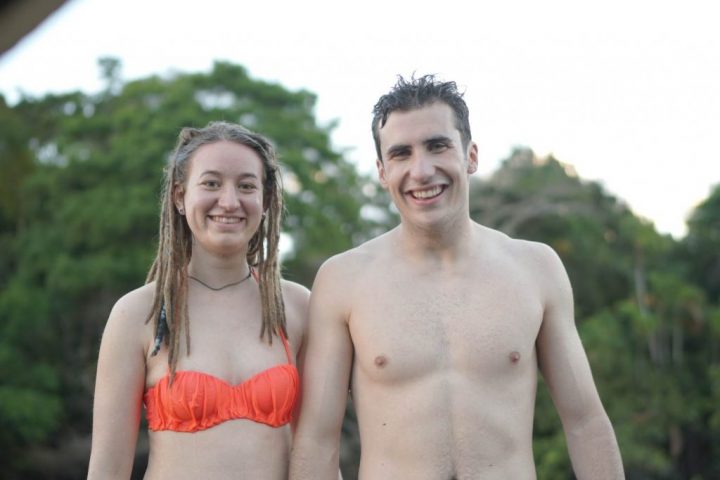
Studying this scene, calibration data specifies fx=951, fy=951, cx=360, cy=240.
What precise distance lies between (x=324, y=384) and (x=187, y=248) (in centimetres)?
72

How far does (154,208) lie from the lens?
59.6 ft

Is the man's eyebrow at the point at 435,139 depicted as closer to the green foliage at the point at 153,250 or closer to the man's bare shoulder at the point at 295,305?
the man's bare shoulder at the point at 295,305

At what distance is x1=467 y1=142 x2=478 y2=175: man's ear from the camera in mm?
3426

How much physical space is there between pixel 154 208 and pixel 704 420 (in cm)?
1450

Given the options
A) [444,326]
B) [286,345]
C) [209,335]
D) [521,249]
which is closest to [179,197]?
[209,335]

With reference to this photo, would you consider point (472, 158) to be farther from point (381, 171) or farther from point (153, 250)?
point (153, 250)

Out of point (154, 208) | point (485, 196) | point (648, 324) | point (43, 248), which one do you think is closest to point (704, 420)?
point (648, 324)

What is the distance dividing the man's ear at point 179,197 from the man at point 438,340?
56 centimetres

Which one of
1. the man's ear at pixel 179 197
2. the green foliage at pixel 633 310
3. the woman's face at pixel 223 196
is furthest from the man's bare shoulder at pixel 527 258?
the green foliage at pixel 633 310

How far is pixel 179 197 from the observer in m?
3.44

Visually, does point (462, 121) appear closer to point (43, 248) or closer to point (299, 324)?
point (299, 324)

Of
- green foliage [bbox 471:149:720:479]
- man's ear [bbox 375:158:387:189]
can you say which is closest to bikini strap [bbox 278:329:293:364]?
man's ear [bbox 375:158:387:189]

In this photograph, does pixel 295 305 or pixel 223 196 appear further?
pixel 295 305

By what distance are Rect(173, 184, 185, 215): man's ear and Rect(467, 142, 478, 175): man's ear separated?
103 centimetres
